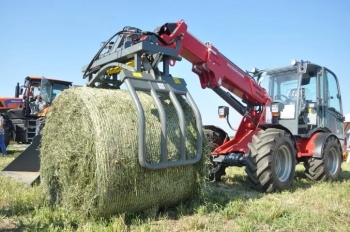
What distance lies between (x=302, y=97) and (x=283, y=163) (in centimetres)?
185

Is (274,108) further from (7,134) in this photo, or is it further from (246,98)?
(7,134)

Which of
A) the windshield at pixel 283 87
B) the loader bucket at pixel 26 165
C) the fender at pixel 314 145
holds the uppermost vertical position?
the windshield at pixel 283 87

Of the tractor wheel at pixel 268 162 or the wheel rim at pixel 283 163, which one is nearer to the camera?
the tractor wheel at pixel 268 162

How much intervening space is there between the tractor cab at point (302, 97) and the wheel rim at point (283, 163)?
1125 mm

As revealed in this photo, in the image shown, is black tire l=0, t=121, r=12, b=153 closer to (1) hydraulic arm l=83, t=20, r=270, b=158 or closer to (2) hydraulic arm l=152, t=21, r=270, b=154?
(1) hydraulic arm l=83, t=20, r=270, b=158

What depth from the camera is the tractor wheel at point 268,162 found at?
5094 mm

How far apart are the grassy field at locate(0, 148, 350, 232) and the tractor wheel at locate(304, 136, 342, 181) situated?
6.05 feet

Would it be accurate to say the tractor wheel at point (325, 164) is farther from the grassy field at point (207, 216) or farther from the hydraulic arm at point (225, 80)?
the grassy field at point (207, 216)

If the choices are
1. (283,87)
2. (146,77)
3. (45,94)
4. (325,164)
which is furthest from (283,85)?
(45,94)

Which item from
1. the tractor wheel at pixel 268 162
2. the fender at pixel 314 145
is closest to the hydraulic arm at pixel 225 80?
the tractor wheel at pixel 268 162

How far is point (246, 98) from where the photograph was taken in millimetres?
6766

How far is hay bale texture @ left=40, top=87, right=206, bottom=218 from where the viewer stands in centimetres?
323

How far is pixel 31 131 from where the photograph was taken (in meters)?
12.9

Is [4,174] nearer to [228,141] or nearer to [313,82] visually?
[228,141]
